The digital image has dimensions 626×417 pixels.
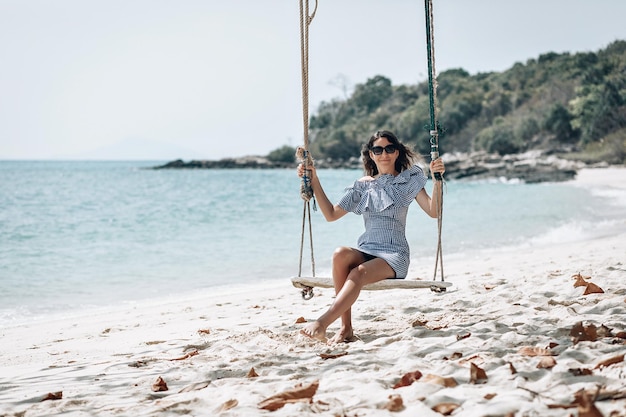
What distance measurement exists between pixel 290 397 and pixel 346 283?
1.10 metres

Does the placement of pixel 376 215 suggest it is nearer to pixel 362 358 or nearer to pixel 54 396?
pixel 362 358

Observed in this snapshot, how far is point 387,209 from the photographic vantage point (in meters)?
3.78

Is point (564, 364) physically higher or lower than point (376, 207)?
lower

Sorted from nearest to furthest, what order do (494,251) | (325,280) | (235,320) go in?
(325,280)
(235,320)
(494,251)

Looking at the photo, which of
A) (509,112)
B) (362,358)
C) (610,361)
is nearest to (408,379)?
(362,358)

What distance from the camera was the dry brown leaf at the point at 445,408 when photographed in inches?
82.0

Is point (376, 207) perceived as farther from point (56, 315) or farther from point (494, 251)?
point (494, 251)

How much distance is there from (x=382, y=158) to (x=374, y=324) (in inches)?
38.7

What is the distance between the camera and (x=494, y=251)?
8.99m

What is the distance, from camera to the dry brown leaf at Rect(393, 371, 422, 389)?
241cm

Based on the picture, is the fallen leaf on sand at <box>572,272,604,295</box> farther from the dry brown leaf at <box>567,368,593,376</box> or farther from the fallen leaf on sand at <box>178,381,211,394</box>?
the fallen leaf on sand at <box>178,381,211,394</box>

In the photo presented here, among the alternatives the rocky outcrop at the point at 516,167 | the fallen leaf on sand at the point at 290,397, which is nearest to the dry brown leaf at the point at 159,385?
the fallen leaf on sand at the point at 290,397

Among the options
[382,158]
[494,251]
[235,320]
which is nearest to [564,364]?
[382,158]

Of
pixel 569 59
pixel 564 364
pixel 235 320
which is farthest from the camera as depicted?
pixel 569 59
